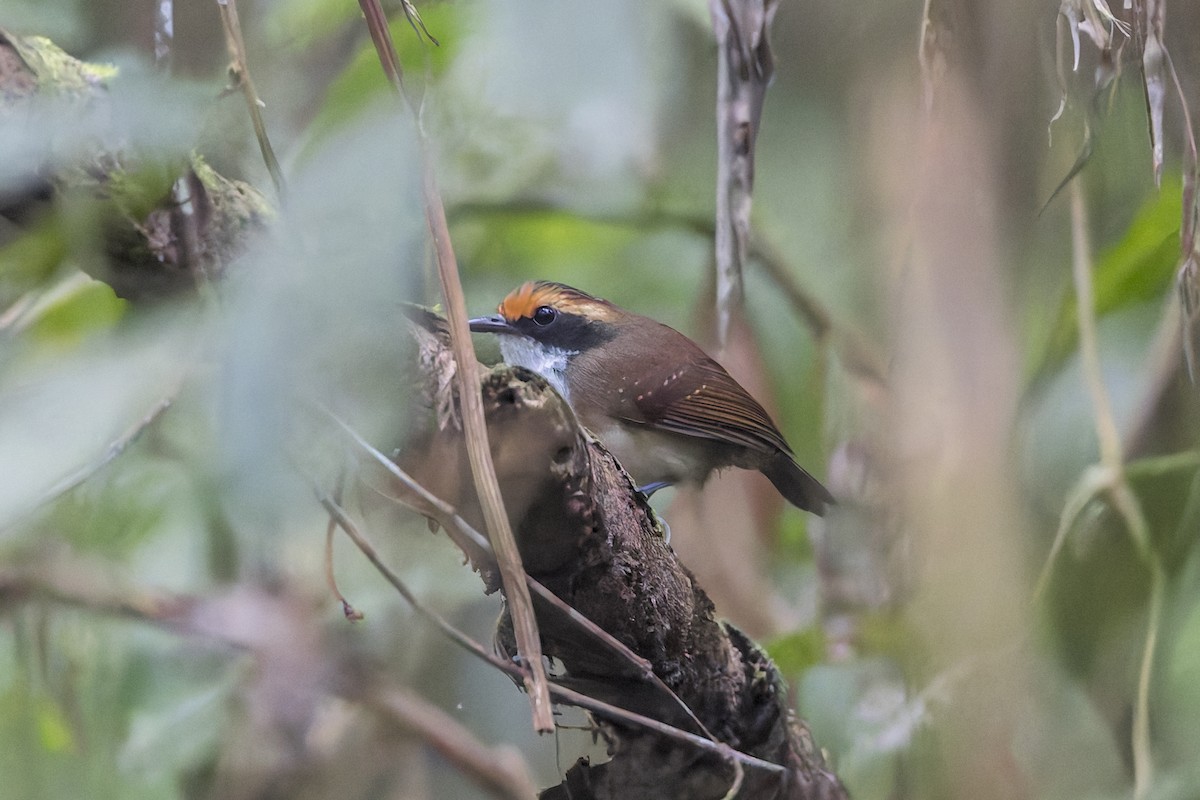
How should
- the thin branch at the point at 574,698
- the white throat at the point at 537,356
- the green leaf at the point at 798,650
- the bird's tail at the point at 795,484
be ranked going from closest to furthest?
the thin branch at the point at 574,698 < the white throat at the point at 537,356 < the bird's tail at the point at 795,484 < the green leaf at the point at 798,650

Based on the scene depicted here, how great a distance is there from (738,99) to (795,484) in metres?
0.47

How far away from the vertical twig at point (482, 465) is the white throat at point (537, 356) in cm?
28

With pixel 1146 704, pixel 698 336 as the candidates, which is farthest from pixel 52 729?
pixel 1146 704

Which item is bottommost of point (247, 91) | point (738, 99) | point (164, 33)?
point (247, 91)

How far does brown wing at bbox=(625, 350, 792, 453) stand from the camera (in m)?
1.04

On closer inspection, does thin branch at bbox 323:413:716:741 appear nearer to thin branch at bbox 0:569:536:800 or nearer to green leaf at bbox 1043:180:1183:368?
thin branch at bbox 0:569:536:800

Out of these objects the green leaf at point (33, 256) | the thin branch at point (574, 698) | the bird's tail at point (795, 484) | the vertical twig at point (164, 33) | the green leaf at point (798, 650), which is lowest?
the thin branch at point (574, 698)

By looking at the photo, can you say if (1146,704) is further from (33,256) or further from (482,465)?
(33,256)

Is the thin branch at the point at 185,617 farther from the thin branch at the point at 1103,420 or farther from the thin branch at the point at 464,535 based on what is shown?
the thin branch at the point at 1103,420

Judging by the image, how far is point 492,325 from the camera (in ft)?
3.21

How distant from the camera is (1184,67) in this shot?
4.27 ft

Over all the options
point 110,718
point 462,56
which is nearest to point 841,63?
point 462,56

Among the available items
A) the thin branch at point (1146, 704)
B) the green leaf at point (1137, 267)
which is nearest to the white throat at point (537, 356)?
the green leaf at point (1137, 267)

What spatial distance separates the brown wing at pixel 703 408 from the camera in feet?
3.41
